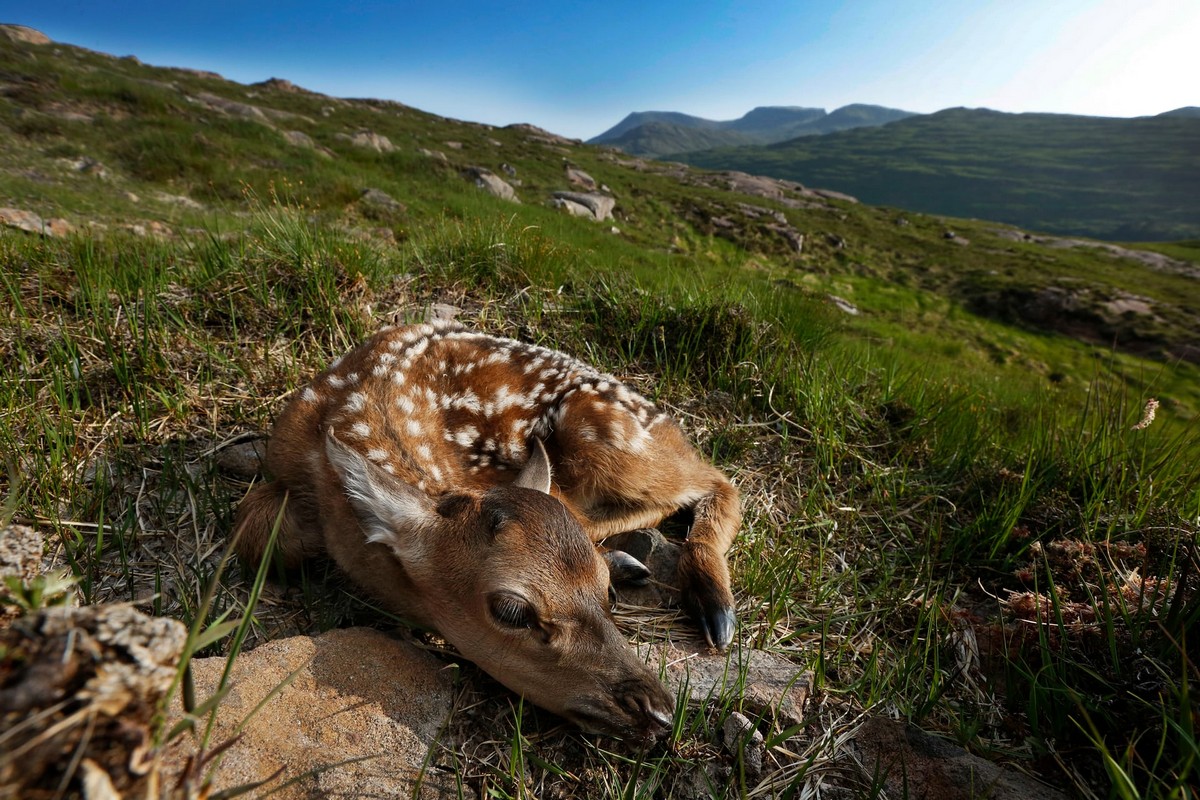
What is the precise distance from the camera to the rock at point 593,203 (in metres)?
26.2

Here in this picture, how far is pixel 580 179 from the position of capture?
115 ft

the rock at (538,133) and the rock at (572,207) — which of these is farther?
the rock at (538,133)

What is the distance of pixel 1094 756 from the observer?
73.7 inches

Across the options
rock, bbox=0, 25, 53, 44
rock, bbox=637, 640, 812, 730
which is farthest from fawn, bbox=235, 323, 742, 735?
rock, bbox=0, 25, 53, 44

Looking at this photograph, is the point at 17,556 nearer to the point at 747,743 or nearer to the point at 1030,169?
the point at 747,743

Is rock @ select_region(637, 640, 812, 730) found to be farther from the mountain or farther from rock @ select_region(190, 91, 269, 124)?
the mountain

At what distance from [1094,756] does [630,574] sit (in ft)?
5.93

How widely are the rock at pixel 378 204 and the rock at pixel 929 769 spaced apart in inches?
527

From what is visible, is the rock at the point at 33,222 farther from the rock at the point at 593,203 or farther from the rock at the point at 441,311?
the rock at the point at 593,203

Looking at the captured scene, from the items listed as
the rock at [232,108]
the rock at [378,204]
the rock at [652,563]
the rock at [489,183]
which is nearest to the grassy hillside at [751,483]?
the rock at [652,563]

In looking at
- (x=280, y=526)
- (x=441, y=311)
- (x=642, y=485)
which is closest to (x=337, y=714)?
(x=280, y=526)

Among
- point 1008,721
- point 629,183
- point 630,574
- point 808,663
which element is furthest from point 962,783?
point 629,183

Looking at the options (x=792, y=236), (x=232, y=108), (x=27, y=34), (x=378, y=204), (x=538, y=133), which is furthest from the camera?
(x=538, y=133)

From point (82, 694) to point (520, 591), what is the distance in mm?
1363
